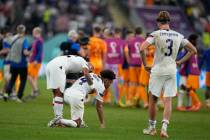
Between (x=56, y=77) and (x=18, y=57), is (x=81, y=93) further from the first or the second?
(x=18, y=57)

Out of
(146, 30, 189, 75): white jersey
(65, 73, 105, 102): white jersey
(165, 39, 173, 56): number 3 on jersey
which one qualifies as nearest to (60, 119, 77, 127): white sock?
(65, 73, 105, 102): white jersey

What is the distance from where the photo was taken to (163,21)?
18.4 metres

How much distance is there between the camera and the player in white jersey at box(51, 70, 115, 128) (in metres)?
18.9

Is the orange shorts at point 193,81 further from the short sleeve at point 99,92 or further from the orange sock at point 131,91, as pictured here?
the short sleeve at point 99,92

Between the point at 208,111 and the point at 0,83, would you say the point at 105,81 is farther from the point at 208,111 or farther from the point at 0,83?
the point at 0,83

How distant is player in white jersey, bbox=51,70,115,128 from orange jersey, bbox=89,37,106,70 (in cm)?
918

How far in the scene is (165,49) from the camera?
1842 centimetres

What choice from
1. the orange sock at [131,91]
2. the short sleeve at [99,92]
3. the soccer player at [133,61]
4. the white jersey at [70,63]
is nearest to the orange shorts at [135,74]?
the soccer player at [133,61]

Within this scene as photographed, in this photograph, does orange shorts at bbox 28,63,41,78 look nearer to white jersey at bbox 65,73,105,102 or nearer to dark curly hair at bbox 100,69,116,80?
white jersey at bbox 65,73,105,102

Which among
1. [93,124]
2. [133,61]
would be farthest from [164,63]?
[133,61]

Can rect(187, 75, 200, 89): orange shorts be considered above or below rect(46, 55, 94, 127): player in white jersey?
below

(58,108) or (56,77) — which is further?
(56,77)

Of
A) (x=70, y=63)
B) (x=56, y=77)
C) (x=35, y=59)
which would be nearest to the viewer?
(x=56, y=77)

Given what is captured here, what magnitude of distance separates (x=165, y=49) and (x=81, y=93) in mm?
2127
